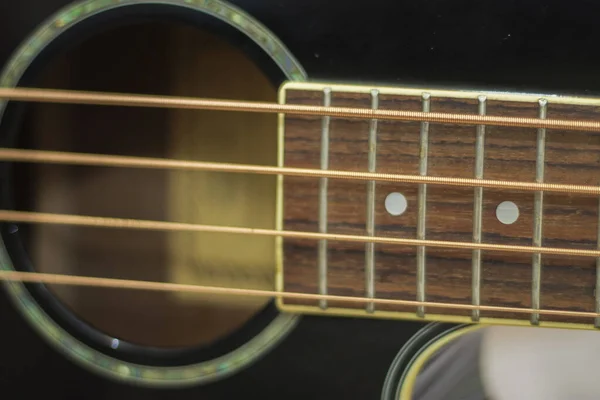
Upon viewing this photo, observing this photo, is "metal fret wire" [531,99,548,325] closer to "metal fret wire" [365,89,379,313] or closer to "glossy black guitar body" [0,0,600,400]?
"glossy black guitar body" [0,0,600,400]

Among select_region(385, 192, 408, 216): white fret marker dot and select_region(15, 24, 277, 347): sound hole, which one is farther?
select_region(15, 24, 277, 347): sound hole

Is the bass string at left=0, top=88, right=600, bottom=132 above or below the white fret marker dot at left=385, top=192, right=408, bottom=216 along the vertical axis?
above

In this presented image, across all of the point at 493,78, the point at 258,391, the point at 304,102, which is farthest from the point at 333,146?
the point at 258,391

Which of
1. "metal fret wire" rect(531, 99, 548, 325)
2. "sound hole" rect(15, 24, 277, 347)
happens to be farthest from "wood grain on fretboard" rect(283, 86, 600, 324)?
"sound hole" rect(15, 24, 277, 347)

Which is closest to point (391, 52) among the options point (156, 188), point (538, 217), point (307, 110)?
point (307, 110)

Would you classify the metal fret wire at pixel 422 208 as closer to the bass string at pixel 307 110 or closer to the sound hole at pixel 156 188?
the bass string at pixel 307 110
